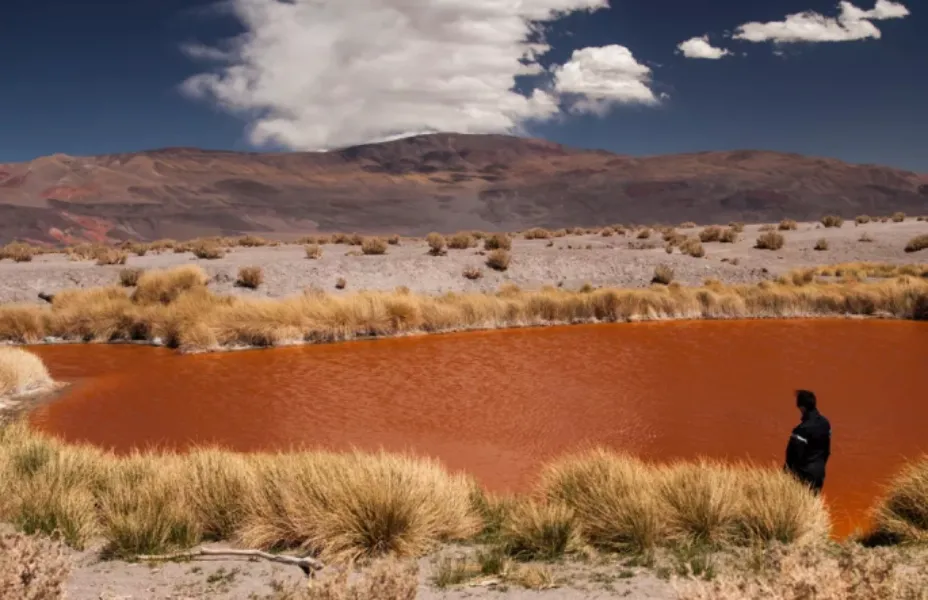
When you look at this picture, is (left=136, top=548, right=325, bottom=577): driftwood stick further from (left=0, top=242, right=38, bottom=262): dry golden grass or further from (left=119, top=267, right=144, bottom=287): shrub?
(left=0, top=242, right=38, bottom=262): dry golden grass

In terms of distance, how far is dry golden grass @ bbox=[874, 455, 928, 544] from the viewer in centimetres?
544

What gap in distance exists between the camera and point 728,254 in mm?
30047

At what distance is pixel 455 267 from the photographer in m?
25.2

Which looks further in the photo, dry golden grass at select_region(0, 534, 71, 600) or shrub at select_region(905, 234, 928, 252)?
shrub at select_region(905, 234, 928, 252)

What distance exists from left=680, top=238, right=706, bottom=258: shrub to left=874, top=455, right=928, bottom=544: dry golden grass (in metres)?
23.7

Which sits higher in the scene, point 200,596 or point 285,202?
point 285,202

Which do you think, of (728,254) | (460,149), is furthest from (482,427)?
(460,149)

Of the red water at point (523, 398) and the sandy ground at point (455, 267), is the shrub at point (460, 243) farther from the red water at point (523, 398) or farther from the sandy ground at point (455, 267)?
the red water at point (523, 398)

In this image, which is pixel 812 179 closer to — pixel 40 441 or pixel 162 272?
pixel 162 272

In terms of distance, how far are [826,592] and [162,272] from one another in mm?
21500

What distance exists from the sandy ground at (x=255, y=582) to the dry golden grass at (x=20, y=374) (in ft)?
28.1

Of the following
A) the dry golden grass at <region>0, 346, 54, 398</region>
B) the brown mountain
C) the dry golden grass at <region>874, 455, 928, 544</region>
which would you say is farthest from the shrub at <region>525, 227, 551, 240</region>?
the brown mountain

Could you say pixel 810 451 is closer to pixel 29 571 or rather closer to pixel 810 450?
pixel 810 450

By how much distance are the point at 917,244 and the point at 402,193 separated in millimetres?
98853
